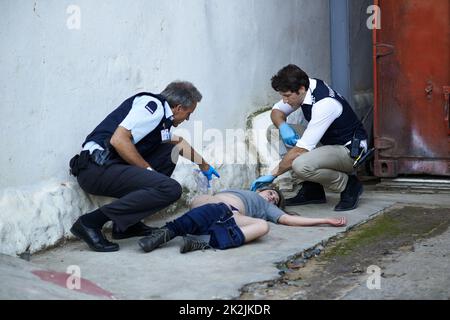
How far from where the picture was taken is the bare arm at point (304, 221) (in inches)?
189

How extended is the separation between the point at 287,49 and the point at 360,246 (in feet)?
8.89

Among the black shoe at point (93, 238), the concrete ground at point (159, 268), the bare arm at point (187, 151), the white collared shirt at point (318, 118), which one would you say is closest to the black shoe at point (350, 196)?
the white collared shirt at point (318, 118)

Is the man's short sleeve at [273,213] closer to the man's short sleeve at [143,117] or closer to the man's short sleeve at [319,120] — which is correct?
the man's short sleeve at [319,120]

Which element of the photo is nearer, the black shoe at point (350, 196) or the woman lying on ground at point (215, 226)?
the woman lying on ground at point (215, 226)

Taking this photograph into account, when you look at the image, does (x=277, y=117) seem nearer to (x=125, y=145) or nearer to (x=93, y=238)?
(x=125, y=145)

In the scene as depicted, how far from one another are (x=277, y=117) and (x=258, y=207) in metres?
1.19

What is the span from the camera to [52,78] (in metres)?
4.41

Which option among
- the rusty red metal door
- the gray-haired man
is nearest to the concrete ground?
the gray-haired man

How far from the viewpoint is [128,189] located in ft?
14.2

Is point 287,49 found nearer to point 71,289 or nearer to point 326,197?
point 326,197

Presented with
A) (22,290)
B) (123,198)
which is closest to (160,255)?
(123,198)

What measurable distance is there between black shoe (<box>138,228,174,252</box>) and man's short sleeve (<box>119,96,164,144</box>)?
0.58 metres

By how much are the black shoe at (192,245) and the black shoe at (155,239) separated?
0.10 m

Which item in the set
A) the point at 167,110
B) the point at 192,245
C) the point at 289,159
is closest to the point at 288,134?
the point at 289,159
